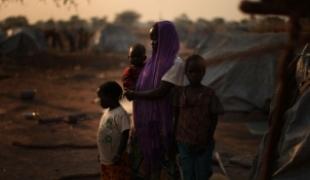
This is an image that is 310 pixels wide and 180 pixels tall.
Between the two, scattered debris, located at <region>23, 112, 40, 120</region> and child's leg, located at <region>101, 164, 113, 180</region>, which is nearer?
child's leg, located at <region>101, 164, 113, 180</region>

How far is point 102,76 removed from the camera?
18.7m

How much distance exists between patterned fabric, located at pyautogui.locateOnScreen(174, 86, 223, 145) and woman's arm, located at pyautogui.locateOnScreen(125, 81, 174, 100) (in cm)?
11

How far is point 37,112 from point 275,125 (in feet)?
29.8

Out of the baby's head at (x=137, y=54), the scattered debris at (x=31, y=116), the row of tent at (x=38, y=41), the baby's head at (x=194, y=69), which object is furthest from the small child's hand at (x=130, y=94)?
the row of tent at (x=38, y=41)

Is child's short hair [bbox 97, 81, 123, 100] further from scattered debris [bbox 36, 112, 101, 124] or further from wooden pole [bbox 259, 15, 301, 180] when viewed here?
scattered debris [bbox 36, 112, 101, 124]

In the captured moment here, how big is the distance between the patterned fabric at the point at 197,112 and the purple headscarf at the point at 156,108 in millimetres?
143

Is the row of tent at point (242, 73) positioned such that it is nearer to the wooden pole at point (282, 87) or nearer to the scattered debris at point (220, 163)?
the scattered debris at point (220, 163)

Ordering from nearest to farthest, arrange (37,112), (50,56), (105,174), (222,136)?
(105,174) < (222,136) < (37,112) < (50,56)

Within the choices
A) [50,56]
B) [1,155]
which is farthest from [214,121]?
[50,56]

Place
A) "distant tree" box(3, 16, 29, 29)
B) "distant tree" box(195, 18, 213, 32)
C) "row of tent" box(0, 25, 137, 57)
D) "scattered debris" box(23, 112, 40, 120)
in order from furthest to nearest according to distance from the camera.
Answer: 1. "distant tree" box(195, 18, 213, 32)
2. "distant tree" box(3, 16, 29, 29)
3. "row of tent" box(0, 25, 137, 57)
4. "scattered debris" box(23, 112, 40, 120)

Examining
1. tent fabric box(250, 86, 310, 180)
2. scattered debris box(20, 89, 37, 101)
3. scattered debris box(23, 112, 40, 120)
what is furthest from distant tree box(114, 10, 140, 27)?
tent fabric box(250, 86, 310, 180)

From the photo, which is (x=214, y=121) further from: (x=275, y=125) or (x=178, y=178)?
(x=275, y=125)

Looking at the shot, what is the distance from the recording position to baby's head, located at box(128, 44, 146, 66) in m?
4.49

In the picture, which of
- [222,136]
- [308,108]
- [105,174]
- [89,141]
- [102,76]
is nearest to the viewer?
[308,108]
